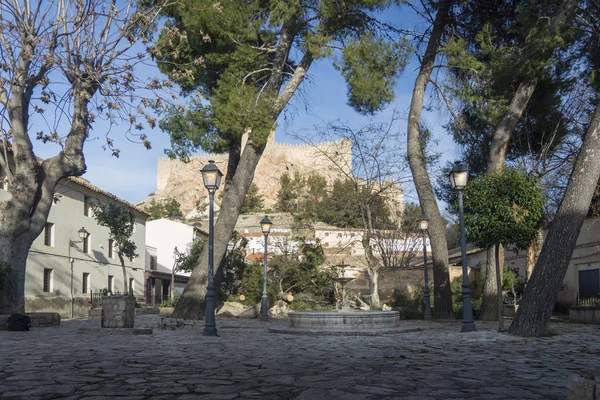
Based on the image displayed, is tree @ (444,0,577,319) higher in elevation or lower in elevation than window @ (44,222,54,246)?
higher

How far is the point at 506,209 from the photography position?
1110 centimetres

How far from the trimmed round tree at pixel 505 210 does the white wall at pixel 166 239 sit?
30.8 meters

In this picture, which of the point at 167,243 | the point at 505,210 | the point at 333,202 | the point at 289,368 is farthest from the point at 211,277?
the point at 167,243

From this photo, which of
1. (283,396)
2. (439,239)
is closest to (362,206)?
(439,239)

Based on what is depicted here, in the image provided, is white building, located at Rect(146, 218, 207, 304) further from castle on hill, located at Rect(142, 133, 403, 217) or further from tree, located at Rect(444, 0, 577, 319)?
castle on hill, located at Rect(142, 133, 403, 217)

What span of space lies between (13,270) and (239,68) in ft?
26.6

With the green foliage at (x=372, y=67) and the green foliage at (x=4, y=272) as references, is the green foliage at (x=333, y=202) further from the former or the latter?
the green foliage at (x=4, y=272)

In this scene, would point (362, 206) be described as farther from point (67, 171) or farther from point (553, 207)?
point (67, 171)

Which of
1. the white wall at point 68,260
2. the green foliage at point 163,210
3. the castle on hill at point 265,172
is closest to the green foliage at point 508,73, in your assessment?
the white wall at point 68,260

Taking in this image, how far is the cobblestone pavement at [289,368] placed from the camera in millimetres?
4363

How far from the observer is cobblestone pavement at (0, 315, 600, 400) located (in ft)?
14.3

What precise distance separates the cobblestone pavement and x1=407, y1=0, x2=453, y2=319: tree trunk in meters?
6.90

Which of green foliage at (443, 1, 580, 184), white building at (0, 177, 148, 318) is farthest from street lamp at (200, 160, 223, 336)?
white building at (0, 177, 148, 318)

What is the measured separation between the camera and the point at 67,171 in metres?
12.7
